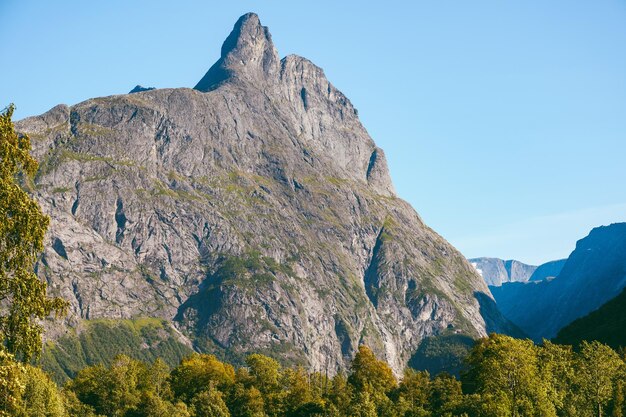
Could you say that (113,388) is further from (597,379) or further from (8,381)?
(8,381)

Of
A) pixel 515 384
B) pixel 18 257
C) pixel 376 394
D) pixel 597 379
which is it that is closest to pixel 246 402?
pixel 376 394

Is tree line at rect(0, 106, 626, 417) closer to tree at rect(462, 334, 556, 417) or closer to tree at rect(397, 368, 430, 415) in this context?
tree at rect(462, 334, 556, 417)

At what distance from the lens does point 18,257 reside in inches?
1813

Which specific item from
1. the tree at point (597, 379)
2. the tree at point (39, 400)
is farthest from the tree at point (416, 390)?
the tree at point (39, 400)

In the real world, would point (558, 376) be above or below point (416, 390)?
above

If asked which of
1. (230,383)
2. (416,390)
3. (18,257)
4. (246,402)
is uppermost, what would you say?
(18,257)

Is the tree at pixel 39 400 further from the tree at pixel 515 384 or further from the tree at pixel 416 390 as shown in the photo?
the tree at pixel 416 390

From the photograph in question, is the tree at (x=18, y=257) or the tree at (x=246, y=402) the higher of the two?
the tree at (x=18, y=257)

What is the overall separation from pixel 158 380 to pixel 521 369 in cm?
10847

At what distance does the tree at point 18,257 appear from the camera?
4512 cm

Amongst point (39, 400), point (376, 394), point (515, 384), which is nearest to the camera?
point (515, 384)

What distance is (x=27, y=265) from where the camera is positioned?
4719 cm

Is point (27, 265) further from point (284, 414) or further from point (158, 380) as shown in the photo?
point (158, 380)

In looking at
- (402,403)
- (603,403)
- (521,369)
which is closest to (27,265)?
(521,369)
